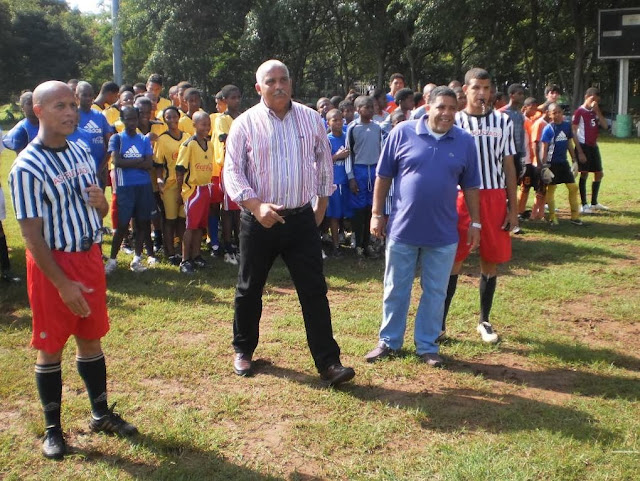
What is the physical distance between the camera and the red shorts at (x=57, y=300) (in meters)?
3.54

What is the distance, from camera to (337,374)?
450 cm

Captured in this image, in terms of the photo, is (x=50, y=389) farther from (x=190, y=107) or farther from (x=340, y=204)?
(x=190, y=107)

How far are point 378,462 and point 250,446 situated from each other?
76cm

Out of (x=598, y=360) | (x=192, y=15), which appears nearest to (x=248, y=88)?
(x=192, y=15)

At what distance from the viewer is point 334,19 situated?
30.8m

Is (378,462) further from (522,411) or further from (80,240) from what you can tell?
(80,240)

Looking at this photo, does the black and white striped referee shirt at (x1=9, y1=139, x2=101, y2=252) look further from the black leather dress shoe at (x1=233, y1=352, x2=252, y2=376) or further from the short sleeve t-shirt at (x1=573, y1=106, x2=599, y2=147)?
the short sleeve t-shirt at (x1=573, y1=106, x2=599, y2=147)

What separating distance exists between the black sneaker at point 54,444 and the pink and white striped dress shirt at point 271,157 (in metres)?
1.78

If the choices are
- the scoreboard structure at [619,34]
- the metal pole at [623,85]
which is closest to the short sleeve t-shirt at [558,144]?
the scoreboard structure at [619,34]

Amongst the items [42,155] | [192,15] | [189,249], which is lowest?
[189,249]

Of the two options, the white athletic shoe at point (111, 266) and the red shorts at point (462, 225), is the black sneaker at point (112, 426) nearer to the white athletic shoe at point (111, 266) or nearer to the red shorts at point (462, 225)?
the red shorts at point (462, 225)

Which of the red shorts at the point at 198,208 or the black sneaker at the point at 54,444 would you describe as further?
the red shorts at the point at 198,208

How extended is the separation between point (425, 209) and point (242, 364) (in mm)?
1764

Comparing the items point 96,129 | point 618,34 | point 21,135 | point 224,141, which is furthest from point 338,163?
point 618,34
